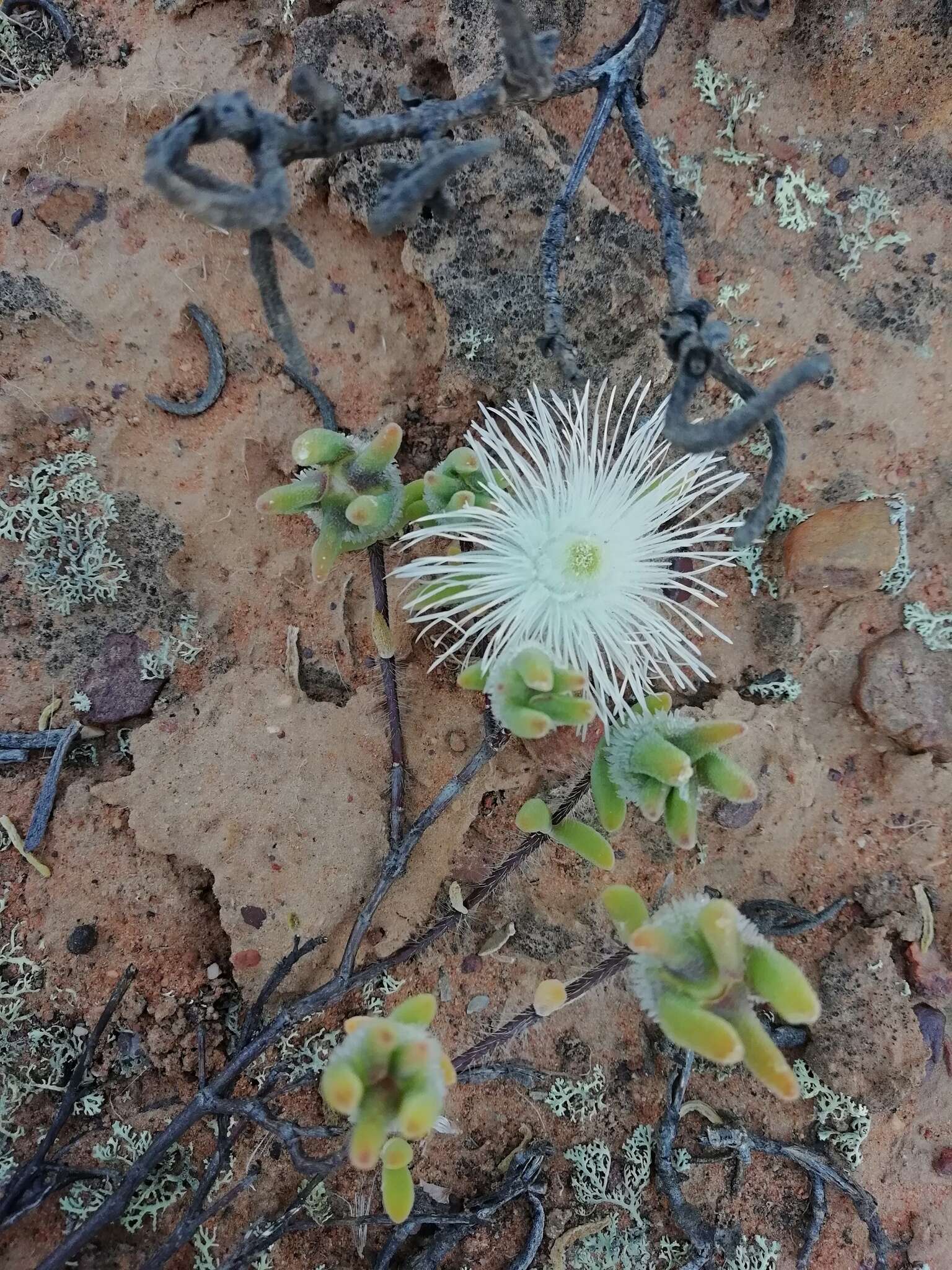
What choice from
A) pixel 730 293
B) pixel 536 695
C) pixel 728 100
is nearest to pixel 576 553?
pixel 536 695

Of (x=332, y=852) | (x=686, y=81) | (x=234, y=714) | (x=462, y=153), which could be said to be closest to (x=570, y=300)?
(x=686, y=81)

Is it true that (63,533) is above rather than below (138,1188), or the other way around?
above

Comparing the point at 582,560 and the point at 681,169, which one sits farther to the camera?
the point at 681,169

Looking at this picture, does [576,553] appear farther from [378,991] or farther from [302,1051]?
[302,1051]

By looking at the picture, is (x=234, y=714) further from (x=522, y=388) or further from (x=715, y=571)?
(x=715, y=571)

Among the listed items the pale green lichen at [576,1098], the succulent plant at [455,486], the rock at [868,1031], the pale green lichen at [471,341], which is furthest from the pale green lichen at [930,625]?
the pale green lichen at [576,1098]

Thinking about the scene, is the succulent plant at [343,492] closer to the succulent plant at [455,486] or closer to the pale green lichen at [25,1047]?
the succulent plant at [455,486]

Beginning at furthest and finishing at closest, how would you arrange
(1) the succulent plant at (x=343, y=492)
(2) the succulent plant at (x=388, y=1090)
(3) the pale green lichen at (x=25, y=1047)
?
(3) the pale green lichen at (x=25, y=1047) < (1) the succulent plant at (x=343, y=492) < (2) the succulent plant at (x=388, y=1090)
